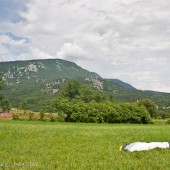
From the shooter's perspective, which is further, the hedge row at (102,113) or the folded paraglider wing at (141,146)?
the hedge row at (102,113)

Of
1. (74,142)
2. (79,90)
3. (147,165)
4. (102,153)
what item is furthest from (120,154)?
(79,90)

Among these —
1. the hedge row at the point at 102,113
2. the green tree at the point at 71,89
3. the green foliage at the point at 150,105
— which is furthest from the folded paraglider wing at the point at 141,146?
the green tree at the point at 71,89

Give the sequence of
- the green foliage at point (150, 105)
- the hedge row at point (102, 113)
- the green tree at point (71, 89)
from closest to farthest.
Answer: the hedge row at point (102, 113)
the green foliage at point (150, 105)
the green tree at point (71, 89)

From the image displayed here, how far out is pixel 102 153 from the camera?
1708 cm

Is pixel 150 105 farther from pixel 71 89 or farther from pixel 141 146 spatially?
pixel 141 146

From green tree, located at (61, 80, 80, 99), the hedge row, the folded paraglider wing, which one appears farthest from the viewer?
green tree, located at (61, 80, 80, 99)

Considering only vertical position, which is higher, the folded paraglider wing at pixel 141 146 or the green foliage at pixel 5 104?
the green foliage at pixel 5 104

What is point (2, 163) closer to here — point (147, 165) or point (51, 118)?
point (147, 165)

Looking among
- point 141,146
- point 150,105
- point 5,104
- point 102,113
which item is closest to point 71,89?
point 5,104

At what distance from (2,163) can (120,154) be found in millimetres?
5913

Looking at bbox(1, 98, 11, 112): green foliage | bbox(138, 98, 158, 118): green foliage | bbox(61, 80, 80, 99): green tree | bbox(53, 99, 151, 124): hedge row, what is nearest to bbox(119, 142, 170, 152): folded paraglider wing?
bbox(53, 99, 151, 124): hedge row

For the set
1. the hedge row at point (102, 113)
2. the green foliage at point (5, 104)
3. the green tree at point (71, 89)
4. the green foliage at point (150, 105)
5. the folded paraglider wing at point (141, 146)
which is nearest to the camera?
the folded paraglider wing at point (141, 146)

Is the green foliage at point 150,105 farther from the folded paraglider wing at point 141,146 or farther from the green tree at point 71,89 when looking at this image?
the folded paraglider wing at point 141,146

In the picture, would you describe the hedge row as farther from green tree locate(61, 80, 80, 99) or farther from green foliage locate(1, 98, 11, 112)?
green tree locate(61, 80, 80, 99)
